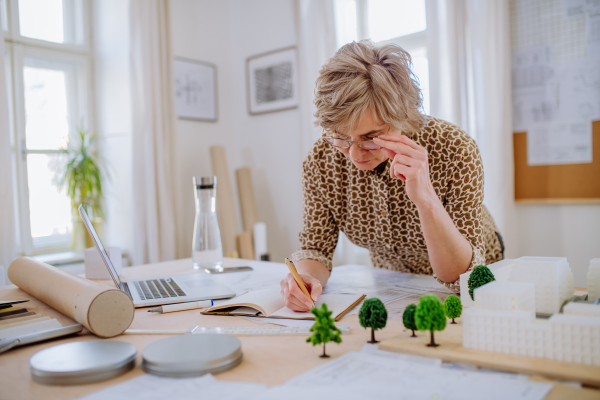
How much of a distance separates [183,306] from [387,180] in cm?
71

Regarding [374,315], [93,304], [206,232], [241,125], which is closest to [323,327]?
[374,315]

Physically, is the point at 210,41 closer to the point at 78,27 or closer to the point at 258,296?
the point at 78,27

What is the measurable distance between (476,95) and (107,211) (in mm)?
2674

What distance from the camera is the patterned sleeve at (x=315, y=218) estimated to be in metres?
1.57

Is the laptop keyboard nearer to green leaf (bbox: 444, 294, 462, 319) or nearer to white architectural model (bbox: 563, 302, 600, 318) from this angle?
green leaf (bbox: 444, 294, 462, 319)

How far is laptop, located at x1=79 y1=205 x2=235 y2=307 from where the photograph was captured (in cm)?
115

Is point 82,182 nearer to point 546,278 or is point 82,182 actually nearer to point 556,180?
point 556,180

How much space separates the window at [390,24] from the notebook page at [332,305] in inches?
81.1

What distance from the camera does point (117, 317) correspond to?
92 cm

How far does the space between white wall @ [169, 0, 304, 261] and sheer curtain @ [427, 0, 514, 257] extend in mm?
1223

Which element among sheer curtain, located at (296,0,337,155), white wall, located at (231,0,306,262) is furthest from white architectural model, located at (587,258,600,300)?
white wall, located at (231,0,306,262)

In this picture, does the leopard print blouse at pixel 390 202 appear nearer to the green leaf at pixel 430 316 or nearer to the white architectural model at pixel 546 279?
the white architectural model at pixel 546 279

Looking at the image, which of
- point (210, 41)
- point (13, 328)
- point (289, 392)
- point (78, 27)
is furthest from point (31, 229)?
point (289, 392)

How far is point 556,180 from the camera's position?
8.18ft
